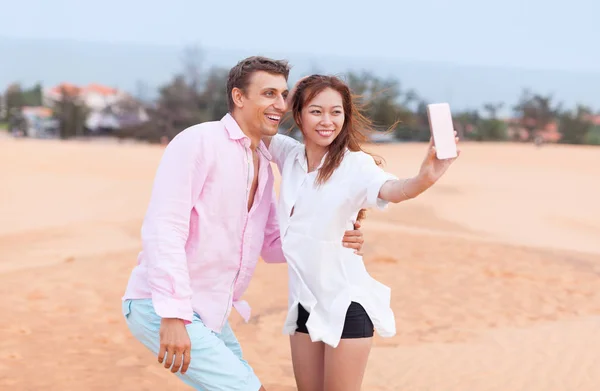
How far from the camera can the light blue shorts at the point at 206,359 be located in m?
3.55

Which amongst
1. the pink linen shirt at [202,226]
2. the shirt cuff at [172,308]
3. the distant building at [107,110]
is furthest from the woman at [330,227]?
the distant building at [107,110]

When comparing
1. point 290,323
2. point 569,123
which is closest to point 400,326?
point 290,323

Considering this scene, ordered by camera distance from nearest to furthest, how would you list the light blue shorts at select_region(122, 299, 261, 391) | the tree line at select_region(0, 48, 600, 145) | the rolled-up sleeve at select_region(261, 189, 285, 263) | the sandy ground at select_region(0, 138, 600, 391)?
the light blue shorts at select_region(122, 299, 261, 391)
the rolled-up sleeve at select_region(261, 189, 285, 263)
the sandy ground at select_region(0, 138, 600, 391)
the tree line at select_region(0, 48, 600, 145)

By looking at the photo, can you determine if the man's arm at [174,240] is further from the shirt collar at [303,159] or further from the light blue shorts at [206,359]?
the shirt collar at [303,159]

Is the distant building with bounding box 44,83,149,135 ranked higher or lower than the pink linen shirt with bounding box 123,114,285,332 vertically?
lower

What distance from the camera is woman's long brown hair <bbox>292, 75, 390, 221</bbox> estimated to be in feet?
12.7

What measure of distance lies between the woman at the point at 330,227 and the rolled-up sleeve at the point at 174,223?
512 mm

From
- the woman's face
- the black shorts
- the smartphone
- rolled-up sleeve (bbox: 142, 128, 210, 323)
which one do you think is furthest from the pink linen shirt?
the smartphone

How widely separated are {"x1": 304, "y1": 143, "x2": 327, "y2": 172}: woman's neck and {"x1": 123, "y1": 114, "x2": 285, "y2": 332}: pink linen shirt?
217 millimetres

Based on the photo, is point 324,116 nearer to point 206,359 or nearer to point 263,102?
point 263,102

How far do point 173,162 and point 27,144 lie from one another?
80.5ft

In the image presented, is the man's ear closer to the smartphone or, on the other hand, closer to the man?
the man

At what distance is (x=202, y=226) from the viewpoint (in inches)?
146

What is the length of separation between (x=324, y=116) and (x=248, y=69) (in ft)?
1.40
